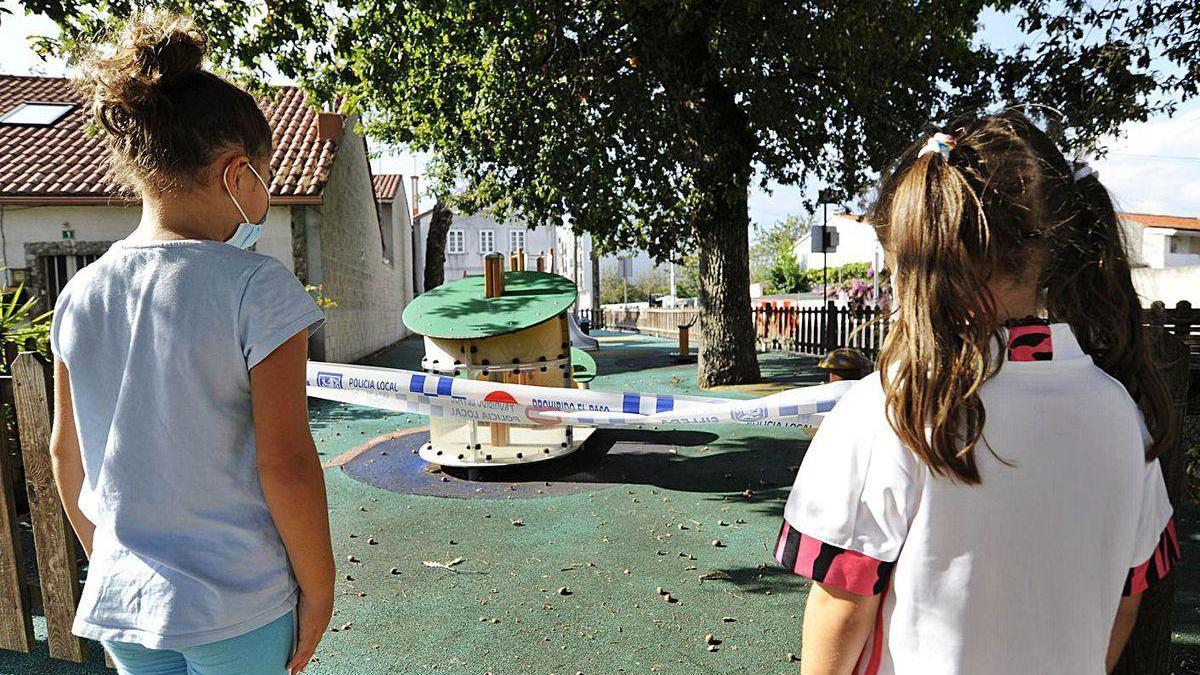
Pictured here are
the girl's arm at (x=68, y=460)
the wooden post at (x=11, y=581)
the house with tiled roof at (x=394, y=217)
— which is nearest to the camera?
the girl's arm at (x=68, y=460)

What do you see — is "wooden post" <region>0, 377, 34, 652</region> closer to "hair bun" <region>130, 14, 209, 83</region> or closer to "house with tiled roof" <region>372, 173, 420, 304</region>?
"hair bun" <region>130, 14, 209, 83</region>

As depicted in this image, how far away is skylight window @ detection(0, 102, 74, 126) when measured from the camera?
16406 mm

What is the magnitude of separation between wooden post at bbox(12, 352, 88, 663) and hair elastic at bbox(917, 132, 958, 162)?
3.31 metres

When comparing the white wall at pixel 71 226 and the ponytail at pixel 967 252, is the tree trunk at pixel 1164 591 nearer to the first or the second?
the ponytail at pixel 967 252

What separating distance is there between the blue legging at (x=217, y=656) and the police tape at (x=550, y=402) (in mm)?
2938

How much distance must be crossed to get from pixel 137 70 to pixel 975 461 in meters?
1.57

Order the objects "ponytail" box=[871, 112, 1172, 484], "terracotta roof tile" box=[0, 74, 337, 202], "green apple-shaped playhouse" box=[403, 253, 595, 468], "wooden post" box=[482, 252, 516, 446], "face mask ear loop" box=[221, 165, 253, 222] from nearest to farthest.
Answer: "ponytail" box=[871, 112, 1172, 484], "face mask ear loop" box=[221, 165, 253, 222], "green apple-shaped playhouse" box=[403, 253, 595, 468], "wooden post" box=[482, 252, 516, 446], "terracotta roof tile" box=[0, 74, 337, 202]

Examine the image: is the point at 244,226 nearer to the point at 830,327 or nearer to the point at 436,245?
the point at 830,327

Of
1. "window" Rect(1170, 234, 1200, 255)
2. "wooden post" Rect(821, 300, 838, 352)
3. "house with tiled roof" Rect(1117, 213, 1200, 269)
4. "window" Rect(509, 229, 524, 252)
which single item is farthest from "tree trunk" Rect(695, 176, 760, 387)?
"window" Rect(509, 229, 524, 252)

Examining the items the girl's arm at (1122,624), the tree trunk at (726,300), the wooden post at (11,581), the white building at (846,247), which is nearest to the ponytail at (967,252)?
the girl's arm at (1122,624)

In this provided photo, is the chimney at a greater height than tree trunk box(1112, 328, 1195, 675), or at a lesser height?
greater

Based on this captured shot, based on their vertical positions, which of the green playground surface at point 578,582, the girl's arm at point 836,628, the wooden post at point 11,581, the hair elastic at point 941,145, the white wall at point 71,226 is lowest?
the green playground surface at point 578,582

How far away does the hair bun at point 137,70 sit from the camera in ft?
4.35

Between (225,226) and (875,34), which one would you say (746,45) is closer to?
(875,34)
